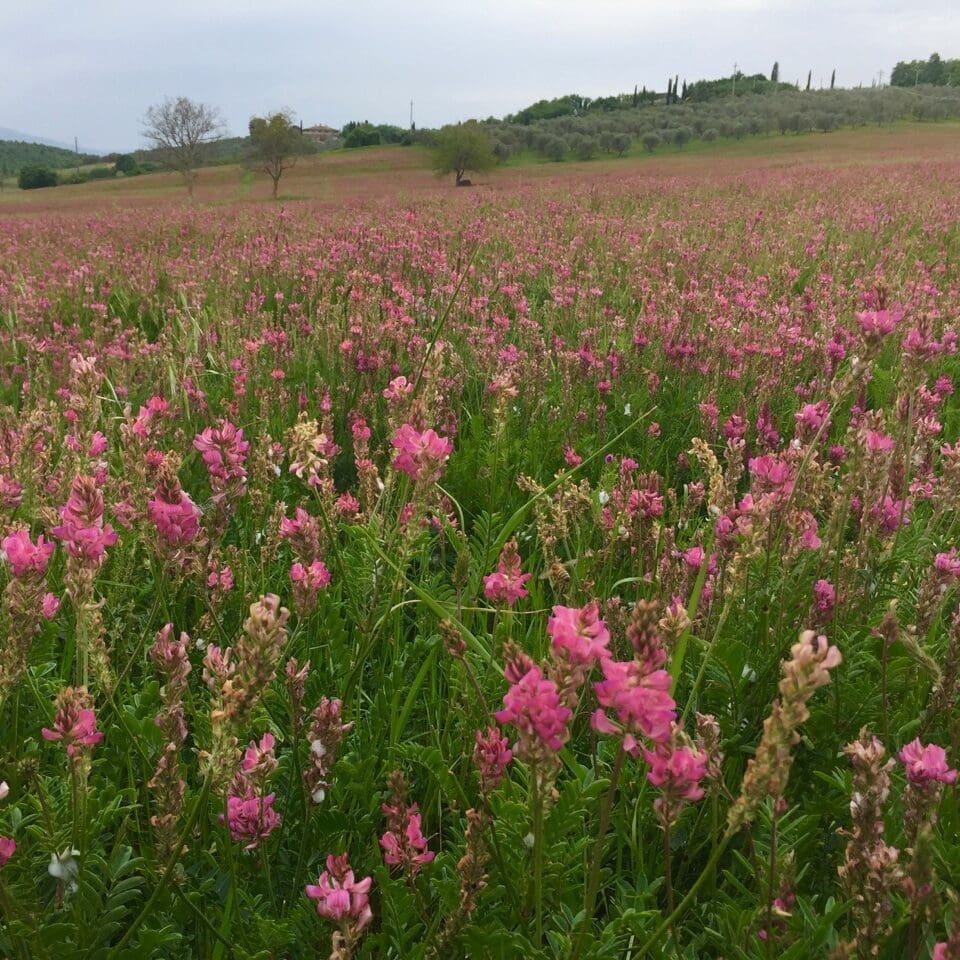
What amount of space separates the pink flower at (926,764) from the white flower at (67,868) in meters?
1.32

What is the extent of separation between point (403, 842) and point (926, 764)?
845mm

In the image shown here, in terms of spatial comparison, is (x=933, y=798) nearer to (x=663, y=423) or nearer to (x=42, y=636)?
(x=42, y=636)

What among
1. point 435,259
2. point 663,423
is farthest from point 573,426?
point 435,259

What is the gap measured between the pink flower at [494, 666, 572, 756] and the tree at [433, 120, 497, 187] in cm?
4354

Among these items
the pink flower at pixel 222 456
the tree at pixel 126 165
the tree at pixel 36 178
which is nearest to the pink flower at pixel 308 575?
the pink flower at pixel 222 456

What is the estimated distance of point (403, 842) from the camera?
1274mm

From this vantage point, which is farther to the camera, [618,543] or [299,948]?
[618,543]

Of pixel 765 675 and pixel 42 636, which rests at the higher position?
pixel 42 636

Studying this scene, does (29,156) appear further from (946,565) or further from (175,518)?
(946,565)

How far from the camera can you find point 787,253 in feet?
24.5

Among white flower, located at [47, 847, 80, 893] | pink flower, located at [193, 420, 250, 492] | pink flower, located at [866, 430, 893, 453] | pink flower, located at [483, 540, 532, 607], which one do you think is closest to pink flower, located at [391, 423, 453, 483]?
pink flower, located at [483, 540, 532, 607]

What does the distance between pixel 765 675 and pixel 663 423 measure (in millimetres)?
2200

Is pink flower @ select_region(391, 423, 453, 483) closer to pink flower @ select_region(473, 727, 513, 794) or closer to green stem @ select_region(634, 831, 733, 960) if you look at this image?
pink flower @ select_region(473, 727, 513, 794)

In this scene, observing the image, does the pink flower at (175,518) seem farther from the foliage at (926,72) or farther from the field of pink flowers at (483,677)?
the foliage at (926,72)
